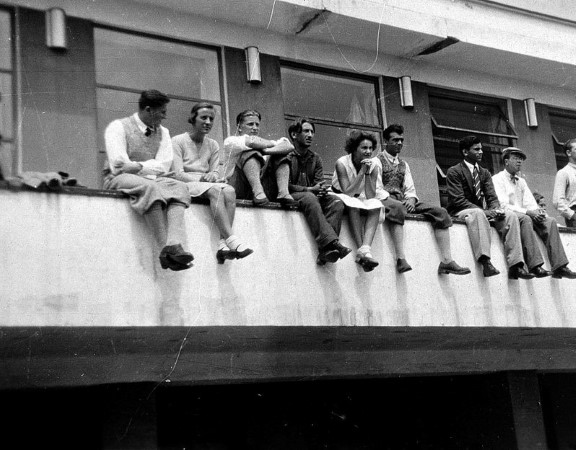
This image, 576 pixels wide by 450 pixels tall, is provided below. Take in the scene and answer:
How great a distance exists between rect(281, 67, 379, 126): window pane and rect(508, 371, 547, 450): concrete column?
3496 mm

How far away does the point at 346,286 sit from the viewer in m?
8.73

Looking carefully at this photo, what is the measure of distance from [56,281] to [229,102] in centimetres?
406

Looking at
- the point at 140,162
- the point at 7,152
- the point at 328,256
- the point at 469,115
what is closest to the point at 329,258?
the point at 328,256

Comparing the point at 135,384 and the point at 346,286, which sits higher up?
the point at 346,286

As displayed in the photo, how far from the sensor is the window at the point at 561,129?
13.6 metres

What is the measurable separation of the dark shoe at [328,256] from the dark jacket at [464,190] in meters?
2.21

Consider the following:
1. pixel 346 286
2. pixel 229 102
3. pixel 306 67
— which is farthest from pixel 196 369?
pixel 306 67

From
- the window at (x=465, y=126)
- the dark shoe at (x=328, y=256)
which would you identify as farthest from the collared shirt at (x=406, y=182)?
the window at (x=465, y=126)

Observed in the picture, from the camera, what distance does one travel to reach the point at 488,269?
31.5ft

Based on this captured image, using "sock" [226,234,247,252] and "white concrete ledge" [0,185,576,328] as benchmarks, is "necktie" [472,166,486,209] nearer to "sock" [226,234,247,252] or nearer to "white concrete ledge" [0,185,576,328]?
"white concrete ledge" [0,185,576,328]

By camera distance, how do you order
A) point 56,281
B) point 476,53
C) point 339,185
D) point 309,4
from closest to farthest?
point 56,281 < point 339,185 < point 309,4 < point 476,53

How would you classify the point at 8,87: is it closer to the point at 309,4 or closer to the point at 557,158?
the point at 309,4

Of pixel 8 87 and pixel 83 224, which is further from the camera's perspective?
pixel 8 87

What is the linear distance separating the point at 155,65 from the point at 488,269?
399 centimetres
